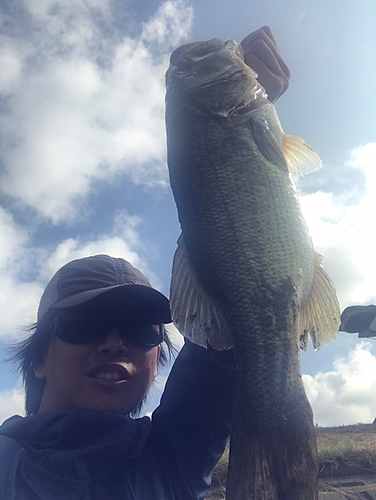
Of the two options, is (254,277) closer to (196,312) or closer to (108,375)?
(196,312)

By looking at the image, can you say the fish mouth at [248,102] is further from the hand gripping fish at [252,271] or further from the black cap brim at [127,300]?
the black cap brim at [127,300]

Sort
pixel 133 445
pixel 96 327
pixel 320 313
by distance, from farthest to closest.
Result: pixel 96 327 < pixel 133 445 < pixel 320 313

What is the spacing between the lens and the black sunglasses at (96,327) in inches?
80.0

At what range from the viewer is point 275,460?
1.39m

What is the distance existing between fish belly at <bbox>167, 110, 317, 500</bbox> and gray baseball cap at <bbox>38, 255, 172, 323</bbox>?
523mm

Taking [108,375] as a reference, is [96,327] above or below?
above

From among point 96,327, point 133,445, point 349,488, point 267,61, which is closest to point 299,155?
point 267,61

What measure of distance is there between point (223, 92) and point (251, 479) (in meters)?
2.13

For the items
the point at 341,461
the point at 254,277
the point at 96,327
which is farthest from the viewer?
the point at 341,461

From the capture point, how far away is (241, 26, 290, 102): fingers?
7.34ft

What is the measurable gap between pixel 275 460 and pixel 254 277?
764 mm

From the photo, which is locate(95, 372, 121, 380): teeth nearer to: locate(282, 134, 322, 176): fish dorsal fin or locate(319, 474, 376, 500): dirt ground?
locate(282, 134, 322, 176): fish dorsal fin

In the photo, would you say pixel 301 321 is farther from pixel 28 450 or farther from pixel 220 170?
pixel 28 450

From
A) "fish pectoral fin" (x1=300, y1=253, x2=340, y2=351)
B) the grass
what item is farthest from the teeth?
the grass
